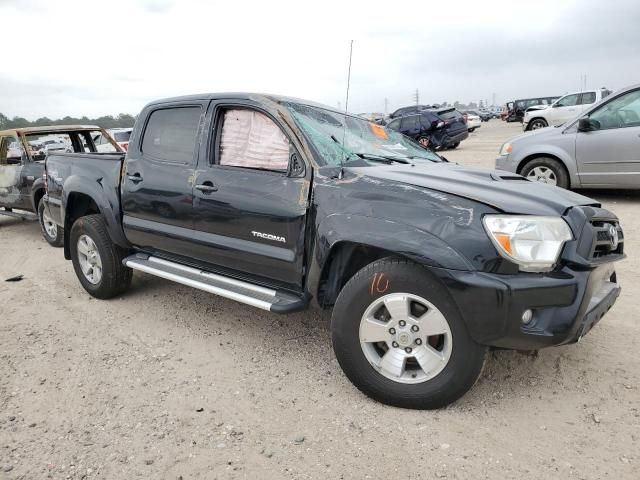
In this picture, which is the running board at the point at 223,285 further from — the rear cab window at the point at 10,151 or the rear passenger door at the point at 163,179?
the rear cab window at the point at 10,151

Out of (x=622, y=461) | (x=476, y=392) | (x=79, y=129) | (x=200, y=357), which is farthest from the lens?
(x=79, y=129)

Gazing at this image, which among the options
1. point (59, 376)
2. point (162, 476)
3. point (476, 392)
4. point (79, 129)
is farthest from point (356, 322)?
point (79, 129)

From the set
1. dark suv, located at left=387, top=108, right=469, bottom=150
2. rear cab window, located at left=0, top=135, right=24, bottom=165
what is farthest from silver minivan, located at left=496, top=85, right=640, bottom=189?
dark suv, located at left=387, top=108, right=469, bottom=150

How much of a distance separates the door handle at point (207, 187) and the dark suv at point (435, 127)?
1437 centimetres

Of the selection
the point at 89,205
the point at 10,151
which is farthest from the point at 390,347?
the point at 10,151

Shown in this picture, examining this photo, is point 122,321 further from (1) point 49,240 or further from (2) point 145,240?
(1) point 49,240

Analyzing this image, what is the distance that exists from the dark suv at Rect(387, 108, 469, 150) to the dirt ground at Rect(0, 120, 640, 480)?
13.6m

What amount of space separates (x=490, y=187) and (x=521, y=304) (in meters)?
0.72

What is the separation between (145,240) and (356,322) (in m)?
2.15

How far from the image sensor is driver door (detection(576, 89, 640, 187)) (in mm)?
6746

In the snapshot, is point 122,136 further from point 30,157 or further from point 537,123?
point 537,123

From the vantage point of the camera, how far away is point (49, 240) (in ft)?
23.3

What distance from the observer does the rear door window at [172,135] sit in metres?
3.82

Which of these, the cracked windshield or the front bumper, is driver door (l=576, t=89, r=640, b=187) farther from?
the front bumper
